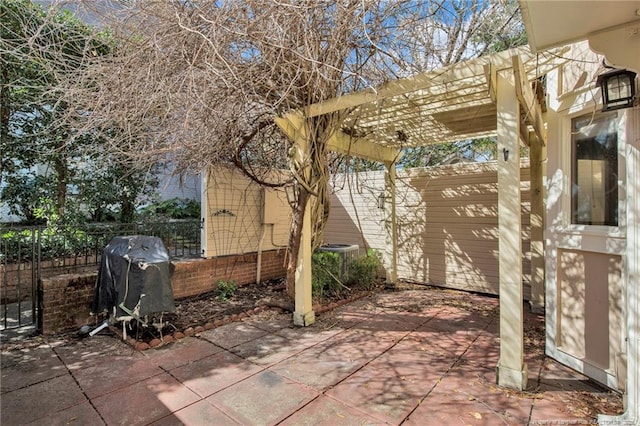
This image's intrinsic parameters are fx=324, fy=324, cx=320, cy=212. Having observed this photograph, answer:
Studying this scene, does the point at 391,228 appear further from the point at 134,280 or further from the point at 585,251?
the point at 134,280

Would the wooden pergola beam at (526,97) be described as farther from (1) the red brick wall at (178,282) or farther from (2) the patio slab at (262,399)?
(1) the red brick wall at (178,282)

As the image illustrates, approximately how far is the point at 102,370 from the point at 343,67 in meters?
4.15

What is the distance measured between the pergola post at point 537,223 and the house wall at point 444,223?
435 mm

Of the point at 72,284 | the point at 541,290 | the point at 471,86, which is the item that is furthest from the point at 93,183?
the point at 541,290

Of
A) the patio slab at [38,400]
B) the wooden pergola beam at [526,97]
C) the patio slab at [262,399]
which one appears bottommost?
the patio slab at [262,399]

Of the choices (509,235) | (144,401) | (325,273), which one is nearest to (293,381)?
(144,401)

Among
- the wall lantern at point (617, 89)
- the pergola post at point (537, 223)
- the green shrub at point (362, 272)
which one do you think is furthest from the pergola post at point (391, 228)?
the wall lantern at point (617, 89)

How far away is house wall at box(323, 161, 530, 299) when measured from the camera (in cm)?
621

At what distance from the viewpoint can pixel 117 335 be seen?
13.1 feet

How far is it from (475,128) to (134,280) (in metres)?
5.80

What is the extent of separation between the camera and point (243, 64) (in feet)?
12.1

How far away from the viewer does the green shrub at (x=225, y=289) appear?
572 cm

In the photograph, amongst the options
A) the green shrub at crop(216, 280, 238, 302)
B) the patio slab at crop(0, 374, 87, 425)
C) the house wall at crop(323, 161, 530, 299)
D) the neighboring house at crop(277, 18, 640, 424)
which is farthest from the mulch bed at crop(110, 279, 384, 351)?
Result: the neighboring house at crop(277, 18, 640, 424)

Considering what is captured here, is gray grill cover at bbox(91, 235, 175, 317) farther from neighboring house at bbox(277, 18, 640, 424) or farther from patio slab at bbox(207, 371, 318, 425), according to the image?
neighboring house at bbox(277, 18, 640, 424)
